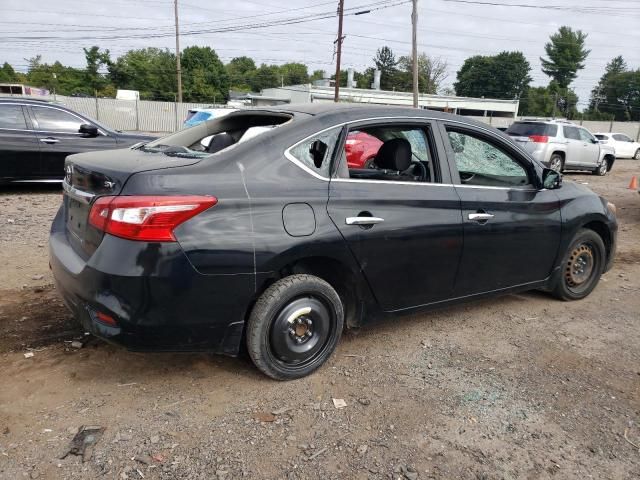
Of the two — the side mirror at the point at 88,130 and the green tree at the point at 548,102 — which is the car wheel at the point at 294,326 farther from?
the green tree at the point at 548,102

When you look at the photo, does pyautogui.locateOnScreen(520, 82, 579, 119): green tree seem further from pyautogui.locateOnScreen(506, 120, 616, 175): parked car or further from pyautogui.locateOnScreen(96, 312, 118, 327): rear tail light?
pyautogui.locateOnScreen(96, 312, 118, 327): rear tail light

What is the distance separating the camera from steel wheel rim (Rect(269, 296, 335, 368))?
300 cm

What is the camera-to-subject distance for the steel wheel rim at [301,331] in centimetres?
300

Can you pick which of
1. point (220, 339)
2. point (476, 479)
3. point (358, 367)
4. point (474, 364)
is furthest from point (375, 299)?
point (476, 479)

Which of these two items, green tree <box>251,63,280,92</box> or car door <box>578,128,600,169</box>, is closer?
car door <box>578,128,600,169</box>

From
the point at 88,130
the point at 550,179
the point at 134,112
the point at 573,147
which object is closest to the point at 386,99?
the point at 134,112

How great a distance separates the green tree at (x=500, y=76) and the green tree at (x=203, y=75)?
48.8 metres

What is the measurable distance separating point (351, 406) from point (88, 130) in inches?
289

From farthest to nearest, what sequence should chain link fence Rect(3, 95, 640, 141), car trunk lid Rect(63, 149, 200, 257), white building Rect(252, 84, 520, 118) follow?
white building Rect(252, 84, 520, 118) < chain link fence Rect(3, 95, 640, 141) < car trunk lid Rect(63, 149, 200, 257)

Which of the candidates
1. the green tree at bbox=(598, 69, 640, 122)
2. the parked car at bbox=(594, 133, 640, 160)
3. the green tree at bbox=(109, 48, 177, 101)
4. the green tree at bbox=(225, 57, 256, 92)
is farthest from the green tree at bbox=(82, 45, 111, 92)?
the green tree at bbox=(598, 69, 640, 122)

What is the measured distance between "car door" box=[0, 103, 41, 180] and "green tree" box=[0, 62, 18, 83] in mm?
77166

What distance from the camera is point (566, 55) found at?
98688 millimetres

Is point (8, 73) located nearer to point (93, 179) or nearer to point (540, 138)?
point (540, 138)

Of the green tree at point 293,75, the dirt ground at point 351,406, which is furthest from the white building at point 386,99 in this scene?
the green tree at point 293,75
